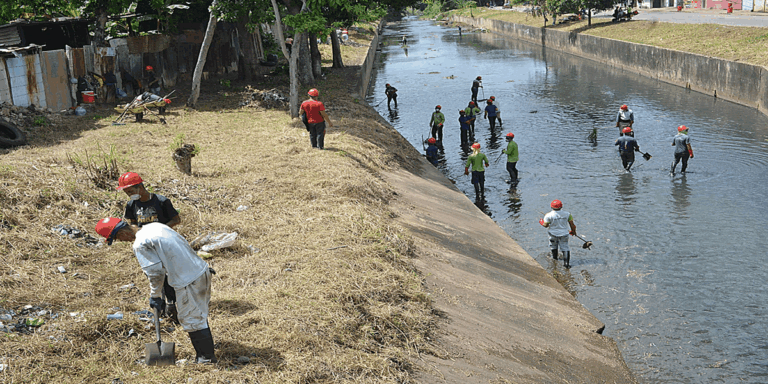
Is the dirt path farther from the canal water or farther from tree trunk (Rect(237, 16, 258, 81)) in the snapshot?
tree trunk (Rect(237, 16, 258, 81))

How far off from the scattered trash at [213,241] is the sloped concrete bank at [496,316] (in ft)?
9.49

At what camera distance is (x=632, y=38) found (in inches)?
1693

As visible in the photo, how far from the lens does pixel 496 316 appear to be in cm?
927

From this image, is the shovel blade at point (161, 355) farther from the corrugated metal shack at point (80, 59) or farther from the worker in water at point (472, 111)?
the worker in water at point (472, 111)

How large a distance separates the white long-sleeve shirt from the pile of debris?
13.2 metres

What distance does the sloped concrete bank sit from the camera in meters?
7.78

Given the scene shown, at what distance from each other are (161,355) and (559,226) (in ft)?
29.2

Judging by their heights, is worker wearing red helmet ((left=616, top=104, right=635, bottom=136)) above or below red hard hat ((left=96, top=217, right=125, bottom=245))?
below

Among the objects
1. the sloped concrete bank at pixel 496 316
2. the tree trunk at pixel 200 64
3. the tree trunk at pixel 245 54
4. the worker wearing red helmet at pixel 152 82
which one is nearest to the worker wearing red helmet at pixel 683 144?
the sloped concrete bank at pixel 496 316

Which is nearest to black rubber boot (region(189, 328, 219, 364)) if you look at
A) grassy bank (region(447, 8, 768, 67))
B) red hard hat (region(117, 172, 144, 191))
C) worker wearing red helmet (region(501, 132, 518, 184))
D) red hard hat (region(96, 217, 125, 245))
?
red hard hat (region(96, 217, 125, 245))

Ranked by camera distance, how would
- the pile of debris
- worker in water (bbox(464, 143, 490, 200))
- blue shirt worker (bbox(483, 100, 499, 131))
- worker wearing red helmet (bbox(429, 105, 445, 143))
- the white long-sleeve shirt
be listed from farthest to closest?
blue shirt worker (bbox(483, 100, 499, 131))
worker wearing red helmet (bbox(429, 105, 445, 143))
worker in water (bbox(464, 143, 490, 200))
the pile of debris
the white long-sleeve shirt

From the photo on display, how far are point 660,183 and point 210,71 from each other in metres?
21.5

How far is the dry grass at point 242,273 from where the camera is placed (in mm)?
6285

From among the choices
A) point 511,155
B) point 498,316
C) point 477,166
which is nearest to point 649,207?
point 511,155
